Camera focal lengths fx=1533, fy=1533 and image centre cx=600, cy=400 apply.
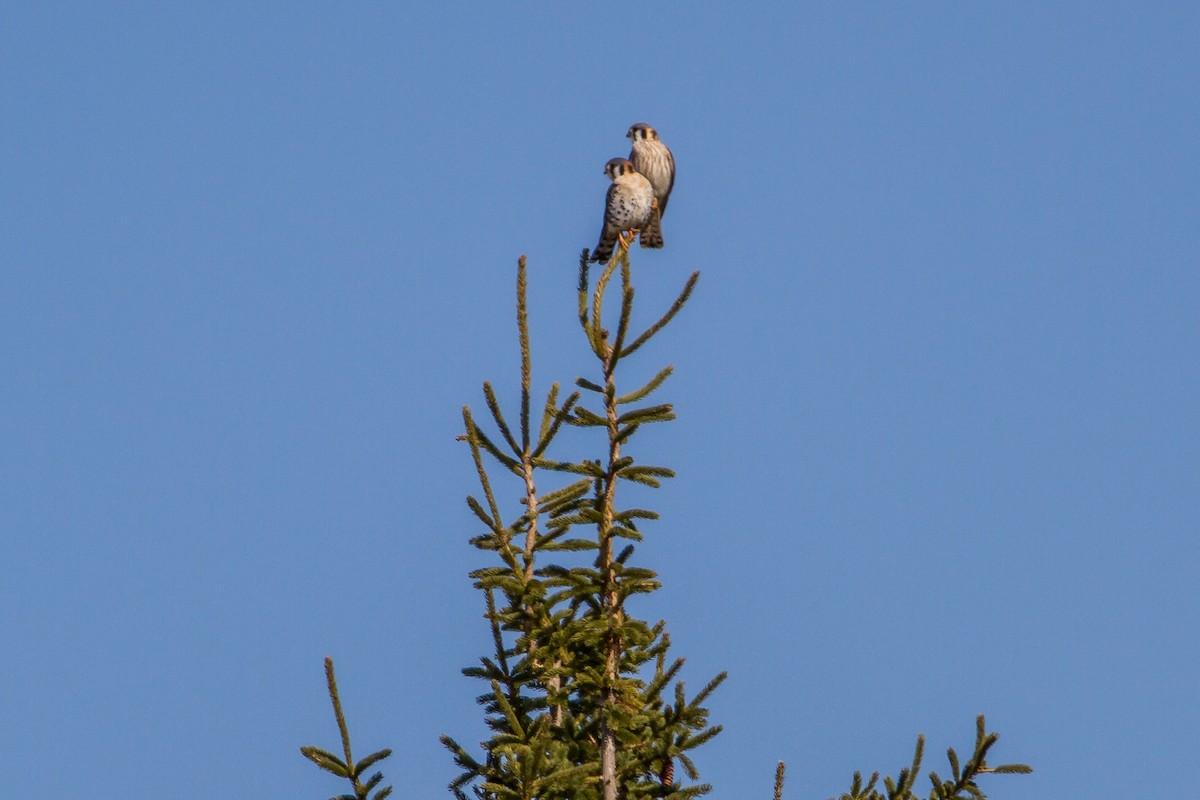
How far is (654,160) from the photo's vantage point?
1494 cm

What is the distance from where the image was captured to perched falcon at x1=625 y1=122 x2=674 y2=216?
14.9 meters

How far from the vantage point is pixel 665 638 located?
617 centimetres

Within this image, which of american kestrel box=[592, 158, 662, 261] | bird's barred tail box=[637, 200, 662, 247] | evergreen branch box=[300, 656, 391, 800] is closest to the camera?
evergreen branch box=[300, 656, 391, 800]

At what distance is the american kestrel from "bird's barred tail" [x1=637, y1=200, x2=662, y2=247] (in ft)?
0.60

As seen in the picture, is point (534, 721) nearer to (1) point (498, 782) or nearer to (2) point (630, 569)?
(1) point (498, 782)

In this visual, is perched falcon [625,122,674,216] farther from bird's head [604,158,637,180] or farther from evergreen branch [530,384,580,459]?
evergreen branch [530,384,580,459]

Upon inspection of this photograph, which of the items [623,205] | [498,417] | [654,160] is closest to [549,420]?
[498,417]

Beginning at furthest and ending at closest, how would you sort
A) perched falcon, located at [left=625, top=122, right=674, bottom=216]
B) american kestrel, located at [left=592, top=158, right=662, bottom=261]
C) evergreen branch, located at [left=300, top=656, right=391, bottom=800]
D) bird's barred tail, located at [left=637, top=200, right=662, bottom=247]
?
perched falcon, located at [left=625, top=122, right=674, bottom=216] → bird's barred tail, located at [left=637, top=200, right=662, bottom=247] → american kestrel, located at [left=592, top=158, right=662, bottom=261] → evergreen branch, located at [left=300, top=656, right=391, bottom=800]

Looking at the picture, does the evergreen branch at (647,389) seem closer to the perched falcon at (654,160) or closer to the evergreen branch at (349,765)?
the evergreen branch at (349,765)

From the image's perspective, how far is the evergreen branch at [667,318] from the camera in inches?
228

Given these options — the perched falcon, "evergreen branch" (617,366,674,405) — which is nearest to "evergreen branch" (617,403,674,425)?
"evergreen branch" (617,366,674,405)

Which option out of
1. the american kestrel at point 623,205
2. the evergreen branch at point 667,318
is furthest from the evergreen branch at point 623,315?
the american kestrel at point 623,205

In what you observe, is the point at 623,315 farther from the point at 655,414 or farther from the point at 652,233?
the point at 652,233

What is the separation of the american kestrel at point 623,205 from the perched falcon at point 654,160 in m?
1.44
